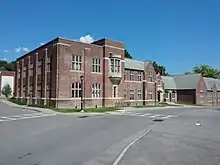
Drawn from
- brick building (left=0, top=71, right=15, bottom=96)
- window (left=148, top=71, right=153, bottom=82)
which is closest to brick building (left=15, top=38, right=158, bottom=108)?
window (left=148, top=71, right=153, bottom=82)

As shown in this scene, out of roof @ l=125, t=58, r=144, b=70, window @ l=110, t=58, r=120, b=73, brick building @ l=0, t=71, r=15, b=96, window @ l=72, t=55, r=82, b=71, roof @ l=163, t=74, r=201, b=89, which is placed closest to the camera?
window @ l=72, t=55, r=82, b=71

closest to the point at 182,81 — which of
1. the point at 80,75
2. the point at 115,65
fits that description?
the point at 115,65

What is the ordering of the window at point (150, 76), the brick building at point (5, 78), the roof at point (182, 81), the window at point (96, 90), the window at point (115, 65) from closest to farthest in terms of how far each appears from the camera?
1. the window at point (96, 90)
2. the window at point (115, 65)
3. the window at point (150, 76)
4. the roof at point (182, 81)
5. the brick building at point (5, 78)

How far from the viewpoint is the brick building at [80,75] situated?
108ft

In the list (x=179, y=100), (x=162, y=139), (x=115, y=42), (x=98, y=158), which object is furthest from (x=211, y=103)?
(x=98, y=158)

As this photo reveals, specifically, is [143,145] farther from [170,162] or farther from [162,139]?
[170,162]

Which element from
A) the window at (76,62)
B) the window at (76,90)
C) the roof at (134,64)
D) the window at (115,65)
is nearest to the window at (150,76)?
the roof at (134,64)

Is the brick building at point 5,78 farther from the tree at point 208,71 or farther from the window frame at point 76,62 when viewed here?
the tree at point 208,71

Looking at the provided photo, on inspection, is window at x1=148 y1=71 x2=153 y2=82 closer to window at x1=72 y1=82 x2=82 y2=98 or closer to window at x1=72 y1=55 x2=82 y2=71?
window at x1=72 y1=55 x2=82 y2=71

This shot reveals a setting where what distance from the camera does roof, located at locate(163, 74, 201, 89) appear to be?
62719 mm

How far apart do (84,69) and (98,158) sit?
28124 millimetres

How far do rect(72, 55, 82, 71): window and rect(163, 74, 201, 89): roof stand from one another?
114ft

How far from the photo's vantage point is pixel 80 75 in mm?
34750

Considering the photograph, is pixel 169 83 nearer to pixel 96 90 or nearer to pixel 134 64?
pixel 134 64
